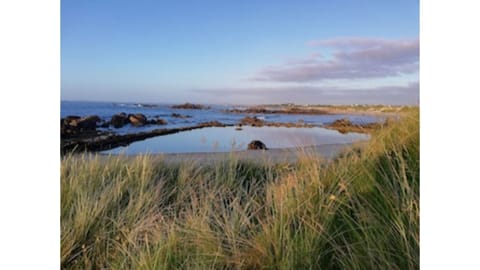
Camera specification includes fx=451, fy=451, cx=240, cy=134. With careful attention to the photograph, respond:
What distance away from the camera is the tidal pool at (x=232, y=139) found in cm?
204

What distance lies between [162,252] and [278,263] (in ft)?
1.26

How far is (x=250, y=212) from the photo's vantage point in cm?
174

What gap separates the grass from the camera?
4.86ft

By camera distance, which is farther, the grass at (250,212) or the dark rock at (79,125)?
the dark rock at (79,125)

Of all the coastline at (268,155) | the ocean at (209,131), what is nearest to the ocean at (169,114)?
the ocean at (209,131)

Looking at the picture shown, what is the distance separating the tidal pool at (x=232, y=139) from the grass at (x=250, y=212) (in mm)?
59

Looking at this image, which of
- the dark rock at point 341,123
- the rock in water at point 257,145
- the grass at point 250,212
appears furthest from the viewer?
the rock in water at point 257,145

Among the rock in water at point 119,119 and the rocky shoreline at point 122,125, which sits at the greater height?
the rock in water at point 119,119

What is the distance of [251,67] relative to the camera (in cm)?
199

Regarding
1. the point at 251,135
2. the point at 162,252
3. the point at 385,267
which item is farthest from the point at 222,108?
the point at 385,267

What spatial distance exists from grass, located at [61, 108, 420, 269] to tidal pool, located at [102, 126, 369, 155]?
59mm

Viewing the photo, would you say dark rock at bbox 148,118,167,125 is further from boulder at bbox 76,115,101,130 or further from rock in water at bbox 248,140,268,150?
rock in water at bbox 248,140,268,150

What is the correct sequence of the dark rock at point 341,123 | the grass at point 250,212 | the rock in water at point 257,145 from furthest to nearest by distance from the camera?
the rock in water at point 257,145 < the dark rock at point 341,123 < the grass at point 250,212

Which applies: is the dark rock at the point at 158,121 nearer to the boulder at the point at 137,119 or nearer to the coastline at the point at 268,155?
the boulder at the point at 137,119
